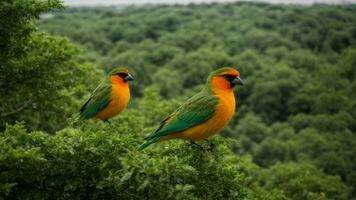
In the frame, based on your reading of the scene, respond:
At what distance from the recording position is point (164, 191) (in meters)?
6.56

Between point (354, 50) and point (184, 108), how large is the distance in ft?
257

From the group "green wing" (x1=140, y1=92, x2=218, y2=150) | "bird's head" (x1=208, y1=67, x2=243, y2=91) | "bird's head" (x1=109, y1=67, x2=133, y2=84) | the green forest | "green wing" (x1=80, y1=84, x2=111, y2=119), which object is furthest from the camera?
"bird's head" (x1=109, y1=67, x2=133, y2=84)

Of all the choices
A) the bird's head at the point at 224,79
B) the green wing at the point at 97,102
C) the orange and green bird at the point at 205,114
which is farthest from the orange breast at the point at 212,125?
the green wing at the point at 97,102

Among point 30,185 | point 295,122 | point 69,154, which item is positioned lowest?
point 295,122

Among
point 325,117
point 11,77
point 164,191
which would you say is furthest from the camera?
point 325,117

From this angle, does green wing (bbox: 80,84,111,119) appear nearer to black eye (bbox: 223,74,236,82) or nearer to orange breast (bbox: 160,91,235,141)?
orange breast (bbox: 160,91,235,141)

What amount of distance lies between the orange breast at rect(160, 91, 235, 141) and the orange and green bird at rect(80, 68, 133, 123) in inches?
69.6

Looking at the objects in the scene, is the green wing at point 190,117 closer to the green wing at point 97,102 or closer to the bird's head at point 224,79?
the bird's head at point 224,79

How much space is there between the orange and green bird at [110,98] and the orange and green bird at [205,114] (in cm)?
149

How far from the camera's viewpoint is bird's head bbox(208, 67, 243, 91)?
845cm

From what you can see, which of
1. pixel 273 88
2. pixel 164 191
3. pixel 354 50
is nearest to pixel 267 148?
pixel 273 88

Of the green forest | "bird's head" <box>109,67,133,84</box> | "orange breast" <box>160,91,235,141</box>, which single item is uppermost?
"bird's head" <box>109,67,133,84</box>

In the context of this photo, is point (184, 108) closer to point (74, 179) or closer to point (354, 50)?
point (74, 179)

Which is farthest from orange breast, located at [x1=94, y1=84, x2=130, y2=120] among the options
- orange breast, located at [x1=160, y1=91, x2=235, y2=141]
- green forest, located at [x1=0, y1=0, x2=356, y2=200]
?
orange breast, located at [x1=160, y1=91, x2=235, y2=141]
